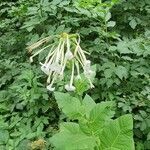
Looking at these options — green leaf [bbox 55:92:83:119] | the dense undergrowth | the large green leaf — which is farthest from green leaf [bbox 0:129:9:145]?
green leaf [bbox 55:92:83:119]

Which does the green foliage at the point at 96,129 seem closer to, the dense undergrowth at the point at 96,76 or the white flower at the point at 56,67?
the white flower at the point at 56,67

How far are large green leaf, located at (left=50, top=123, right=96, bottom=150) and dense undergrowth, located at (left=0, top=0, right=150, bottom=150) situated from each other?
0.98 meters

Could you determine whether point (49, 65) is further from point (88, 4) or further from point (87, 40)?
point (87, 40)

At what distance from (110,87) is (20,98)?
2.30 ft

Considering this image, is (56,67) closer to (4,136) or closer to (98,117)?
(98,117)

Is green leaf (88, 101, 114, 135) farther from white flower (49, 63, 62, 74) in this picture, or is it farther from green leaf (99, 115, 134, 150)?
white flower (49, 63, 62, 74)

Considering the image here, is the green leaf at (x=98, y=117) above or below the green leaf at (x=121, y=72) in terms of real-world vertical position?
above

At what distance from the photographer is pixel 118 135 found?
6.07 feet

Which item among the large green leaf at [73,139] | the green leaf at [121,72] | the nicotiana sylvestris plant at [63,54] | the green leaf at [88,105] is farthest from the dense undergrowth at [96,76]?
the nicotiana sylvestris plant at [63,54]

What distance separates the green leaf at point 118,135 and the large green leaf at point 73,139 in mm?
81

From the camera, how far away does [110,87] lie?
127 inches

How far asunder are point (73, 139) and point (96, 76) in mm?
1532

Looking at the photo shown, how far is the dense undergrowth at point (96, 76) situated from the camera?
303 cm

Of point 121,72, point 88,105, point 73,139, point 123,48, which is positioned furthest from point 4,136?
point 73,139
